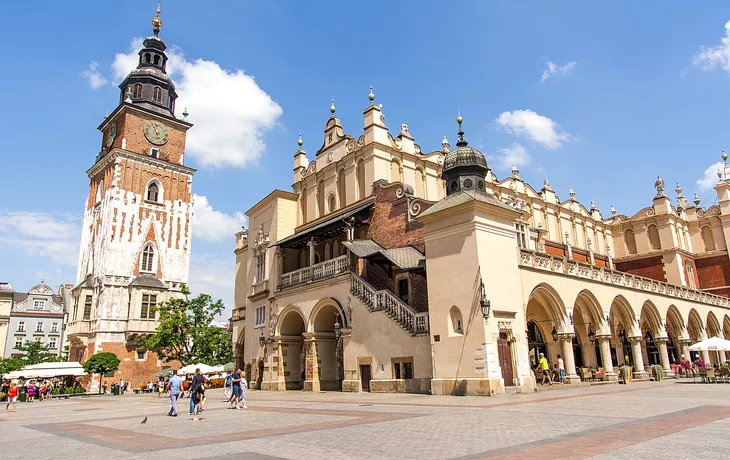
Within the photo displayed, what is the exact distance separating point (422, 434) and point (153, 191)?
53126 mm

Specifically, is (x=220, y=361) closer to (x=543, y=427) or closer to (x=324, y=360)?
(x=324, y=360)

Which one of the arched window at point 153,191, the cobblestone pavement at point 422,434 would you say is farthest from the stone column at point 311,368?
the arched window at point 153,191

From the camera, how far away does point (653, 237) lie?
50.2 metres

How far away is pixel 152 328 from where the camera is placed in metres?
51.7

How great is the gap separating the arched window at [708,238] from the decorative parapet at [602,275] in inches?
447

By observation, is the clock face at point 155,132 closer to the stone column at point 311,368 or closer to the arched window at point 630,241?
the stone column at point 311,368

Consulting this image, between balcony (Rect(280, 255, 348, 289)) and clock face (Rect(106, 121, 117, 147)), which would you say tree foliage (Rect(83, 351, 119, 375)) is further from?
clock face (Rect(106, 121, 117, 147))

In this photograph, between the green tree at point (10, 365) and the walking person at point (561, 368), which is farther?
the green tree at point (10, 365)

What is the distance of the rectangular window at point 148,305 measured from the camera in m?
52.0

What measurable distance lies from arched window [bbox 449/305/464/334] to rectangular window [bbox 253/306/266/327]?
1745cm

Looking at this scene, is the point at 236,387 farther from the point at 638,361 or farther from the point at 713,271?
the point at 713,271

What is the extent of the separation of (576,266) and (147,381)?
41.1 metres

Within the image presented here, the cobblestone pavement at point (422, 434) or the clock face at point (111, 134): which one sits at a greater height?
the clock face at point (111, 134)

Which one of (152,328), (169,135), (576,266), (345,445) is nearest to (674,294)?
(576,266)
